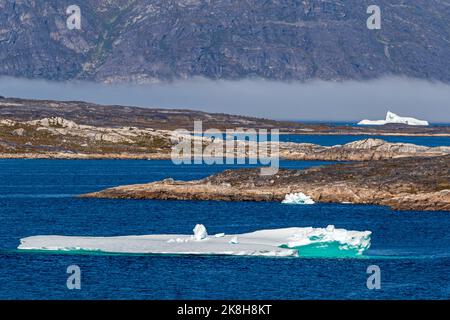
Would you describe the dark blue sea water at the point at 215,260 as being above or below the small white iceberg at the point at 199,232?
below

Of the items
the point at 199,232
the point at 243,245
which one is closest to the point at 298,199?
the point at 199,232

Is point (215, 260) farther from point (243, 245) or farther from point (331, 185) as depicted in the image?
point (331, 185)

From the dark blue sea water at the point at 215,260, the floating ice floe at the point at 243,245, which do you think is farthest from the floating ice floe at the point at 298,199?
the floating ice floe at the point at 243,245

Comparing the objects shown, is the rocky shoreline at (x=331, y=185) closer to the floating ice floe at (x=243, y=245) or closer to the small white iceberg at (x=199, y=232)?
the floating ice floe at (x=243, y=245)
